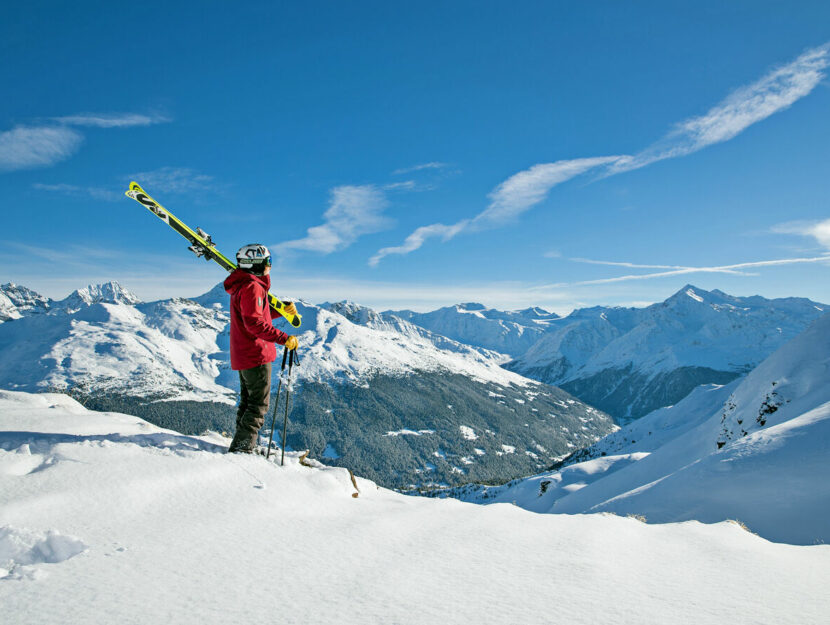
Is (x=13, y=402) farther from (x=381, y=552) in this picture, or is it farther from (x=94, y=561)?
(x=381, y=552)

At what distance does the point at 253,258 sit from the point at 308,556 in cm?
609

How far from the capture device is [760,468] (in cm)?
1314

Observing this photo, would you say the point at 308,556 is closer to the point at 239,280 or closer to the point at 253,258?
the point at 239,280

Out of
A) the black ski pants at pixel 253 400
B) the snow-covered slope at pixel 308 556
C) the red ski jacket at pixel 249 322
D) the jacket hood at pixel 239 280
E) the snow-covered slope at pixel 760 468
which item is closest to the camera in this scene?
the snow-covered slope at pixel 308 556

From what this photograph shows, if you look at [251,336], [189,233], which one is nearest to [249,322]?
[251,336]

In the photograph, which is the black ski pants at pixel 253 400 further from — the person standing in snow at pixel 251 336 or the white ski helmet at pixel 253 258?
the white ski helmet at pixel 253 258

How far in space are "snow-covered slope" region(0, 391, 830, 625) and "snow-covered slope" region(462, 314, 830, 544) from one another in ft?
16.5

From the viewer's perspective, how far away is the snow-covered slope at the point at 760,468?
10383 mm

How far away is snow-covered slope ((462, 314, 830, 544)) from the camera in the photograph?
10.4 metres

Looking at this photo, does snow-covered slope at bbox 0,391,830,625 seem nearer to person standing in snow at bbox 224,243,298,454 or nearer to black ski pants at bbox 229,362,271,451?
black ski pants at bbox 229,362,271,451

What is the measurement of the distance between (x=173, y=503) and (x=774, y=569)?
7.34 meters

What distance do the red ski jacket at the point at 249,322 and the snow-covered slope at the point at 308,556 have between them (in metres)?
2.05

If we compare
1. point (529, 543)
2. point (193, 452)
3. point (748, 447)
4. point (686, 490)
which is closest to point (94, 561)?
point (193, 452)

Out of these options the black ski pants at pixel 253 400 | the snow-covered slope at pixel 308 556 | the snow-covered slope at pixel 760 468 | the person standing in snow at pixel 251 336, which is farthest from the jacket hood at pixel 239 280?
the snow-covered slope at pixel 760 468
